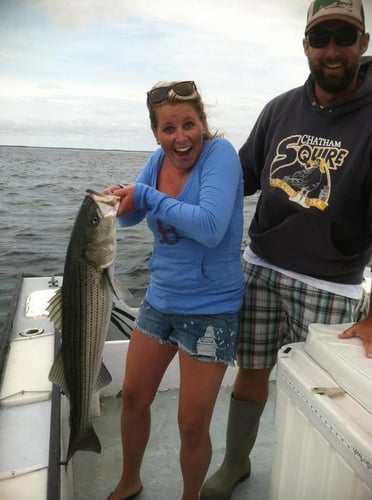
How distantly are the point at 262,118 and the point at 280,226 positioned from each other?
751 mm

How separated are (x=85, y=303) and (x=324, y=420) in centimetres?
124

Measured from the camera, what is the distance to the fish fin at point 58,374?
2.38 metres

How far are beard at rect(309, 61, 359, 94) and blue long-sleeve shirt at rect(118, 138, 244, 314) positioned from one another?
0.62m

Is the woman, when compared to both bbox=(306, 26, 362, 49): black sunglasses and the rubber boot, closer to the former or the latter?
the rubber boot

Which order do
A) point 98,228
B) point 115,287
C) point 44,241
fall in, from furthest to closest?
point 44,241 < point 115,287 < point 98,228

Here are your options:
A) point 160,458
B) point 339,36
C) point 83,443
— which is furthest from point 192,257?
point 160,458

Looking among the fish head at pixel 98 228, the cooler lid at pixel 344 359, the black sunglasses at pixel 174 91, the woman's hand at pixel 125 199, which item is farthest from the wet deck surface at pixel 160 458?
the black sunglasses at pixel 174 91

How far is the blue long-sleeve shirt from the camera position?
2143mm

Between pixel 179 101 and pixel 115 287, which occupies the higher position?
pixel 179 101

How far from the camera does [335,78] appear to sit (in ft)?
7.89

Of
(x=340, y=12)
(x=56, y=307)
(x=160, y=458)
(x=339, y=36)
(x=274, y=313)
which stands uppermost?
(x=340, y=12)

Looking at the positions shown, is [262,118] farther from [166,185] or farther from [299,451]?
[299,451]

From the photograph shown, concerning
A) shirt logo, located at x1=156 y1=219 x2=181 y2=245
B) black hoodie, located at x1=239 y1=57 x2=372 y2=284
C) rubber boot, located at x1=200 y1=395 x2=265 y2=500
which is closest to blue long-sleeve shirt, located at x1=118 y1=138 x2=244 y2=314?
shirt logo, located at x1=156 y1=219 x2=181 y2=245

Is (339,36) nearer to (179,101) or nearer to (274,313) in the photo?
(179,101)
